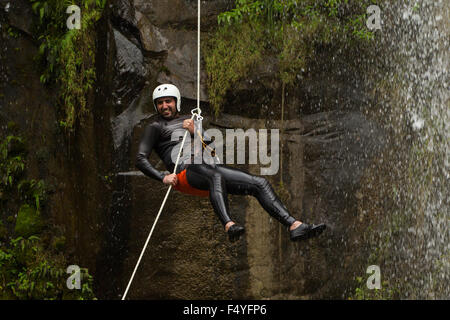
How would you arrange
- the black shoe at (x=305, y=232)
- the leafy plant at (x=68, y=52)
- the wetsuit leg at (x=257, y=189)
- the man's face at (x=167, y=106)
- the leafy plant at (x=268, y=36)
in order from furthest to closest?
1. the leafy plant at (x=68, y=52)
2. the leafy plant at (x=268, y=36)
3. the man's face at (x=167, y=106)
4. the wetsuit leg at (x=257, y=189)
5. the black shoe at (x=305, y=232)

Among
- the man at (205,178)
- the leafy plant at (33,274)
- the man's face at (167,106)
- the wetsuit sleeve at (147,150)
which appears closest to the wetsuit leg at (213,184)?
the man at (205,178)

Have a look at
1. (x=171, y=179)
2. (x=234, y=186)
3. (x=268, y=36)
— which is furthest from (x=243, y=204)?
(x=171, y=179)

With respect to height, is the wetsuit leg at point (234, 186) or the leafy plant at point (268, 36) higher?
the leafy plant at point (268, 36)

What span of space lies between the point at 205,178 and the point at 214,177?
0.29 feet

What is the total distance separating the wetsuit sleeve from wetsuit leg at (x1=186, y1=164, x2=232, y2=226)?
27cm

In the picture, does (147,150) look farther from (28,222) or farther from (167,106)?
(28,222)

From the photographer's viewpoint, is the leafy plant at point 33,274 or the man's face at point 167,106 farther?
the leafy plant at point 33,274

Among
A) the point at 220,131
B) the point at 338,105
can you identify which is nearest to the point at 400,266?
the point at 338,105

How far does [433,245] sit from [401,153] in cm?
129

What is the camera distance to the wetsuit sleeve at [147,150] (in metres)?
5.76

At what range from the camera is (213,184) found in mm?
5594
